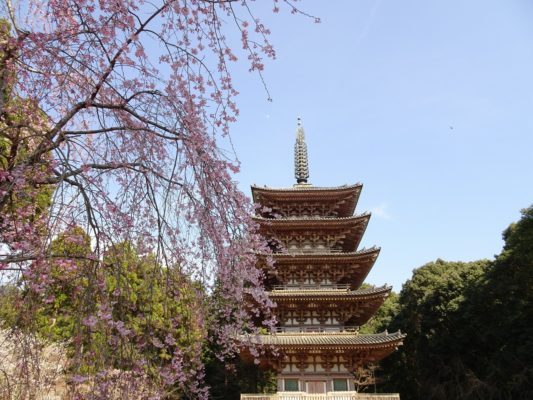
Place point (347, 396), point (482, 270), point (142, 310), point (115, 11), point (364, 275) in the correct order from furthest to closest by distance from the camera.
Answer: point (482, 270)
point (364, 275)
point (347, 396)
point (142, 310)
point (115, 11)

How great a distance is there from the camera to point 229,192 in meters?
4.46

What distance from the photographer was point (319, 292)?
1778 cm

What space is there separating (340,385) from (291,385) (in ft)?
5.85

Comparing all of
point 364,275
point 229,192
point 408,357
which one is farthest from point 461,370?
point 229,192

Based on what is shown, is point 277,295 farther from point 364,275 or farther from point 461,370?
point 461,370

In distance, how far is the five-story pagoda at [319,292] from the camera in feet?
55.5

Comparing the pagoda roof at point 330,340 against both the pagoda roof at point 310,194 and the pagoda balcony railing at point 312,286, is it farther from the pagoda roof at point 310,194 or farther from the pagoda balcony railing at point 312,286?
the pagoda roof at point 310,194

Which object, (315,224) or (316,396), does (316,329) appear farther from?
(315,224)

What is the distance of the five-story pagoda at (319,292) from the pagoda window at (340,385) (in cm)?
→ 3

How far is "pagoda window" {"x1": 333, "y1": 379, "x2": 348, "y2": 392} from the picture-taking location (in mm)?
16861

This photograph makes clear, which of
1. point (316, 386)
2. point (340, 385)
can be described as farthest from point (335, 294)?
point (316, 386)

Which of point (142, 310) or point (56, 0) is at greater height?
point (56, 0)

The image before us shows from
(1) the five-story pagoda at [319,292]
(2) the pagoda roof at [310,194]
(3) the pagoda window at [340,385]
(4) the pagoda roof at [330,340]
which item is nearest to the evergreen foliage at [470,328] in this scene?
(1) the five-story pagoda at [319,292]

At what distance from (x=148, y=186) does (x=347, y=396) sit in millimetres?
14570
